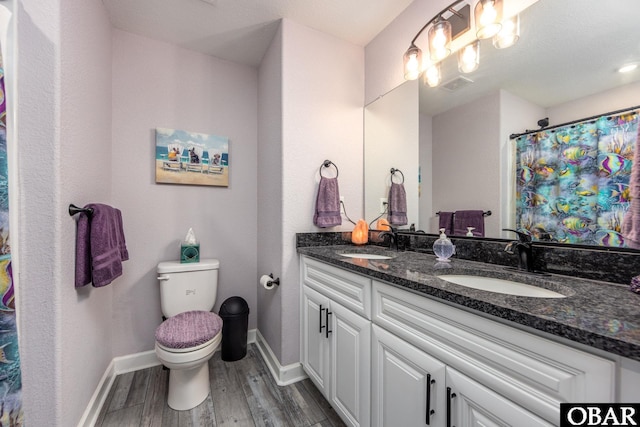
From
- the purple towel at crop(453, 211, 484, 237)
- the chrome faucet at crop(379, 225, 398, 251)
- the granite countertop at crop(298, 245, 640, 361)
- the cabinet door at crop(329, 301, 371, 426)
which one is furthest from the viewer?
the chrome faucet at crop(379, 225, 398, 251)

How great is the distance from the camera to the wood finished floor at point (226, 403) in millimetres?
1337

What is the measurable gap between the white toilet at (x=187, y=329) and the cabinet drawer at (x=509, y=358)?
3.63ft

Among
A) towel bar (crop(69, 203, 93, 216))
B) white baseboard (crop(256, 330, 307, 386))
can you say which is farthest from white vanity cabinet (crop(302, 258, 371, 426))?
towel bar (crop(69, 203, 93, 216))

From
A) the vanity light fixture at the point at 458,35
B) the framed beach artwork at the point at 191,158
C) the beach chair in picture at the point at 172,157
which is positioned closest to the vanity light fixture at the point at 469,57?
the vanity light fixture at the point at 458,35

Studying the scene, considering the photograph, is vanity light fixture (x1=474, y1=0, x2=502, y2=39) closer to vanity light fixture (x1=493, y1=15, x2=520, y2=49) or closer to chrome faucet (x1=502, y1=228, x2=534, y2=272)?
vanity light fixture (x1=493, y1=15, x2=520, y2=49)

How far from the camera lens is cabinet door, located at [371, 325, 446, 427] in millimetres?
790

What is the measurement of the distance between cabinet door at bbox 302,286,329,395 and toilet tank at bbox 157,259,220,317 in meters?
0.72

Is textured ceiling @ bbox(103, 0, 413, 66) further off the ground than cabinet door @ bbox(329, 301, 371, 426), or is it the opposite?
textured ceiling @ bbox(103, 0, 413, 66)

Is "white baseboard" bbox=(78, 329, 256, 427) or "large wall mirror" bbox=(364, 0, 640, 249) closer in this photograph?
"large wall mirror" bbox=(364, 0, 640, 249)

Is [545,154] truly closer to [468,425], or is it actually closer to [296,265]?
[468,425]

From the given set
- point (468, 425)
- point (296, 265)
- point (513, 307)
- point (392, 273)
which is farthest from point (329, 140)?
point (468, 425)

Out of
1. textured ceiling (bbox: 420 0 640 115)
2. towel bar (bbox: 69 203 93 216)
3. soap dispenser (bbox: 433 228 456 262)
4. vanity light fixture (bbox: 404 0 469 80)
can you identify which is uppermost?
vanity light fixture (bbox: 404 0 469 80)

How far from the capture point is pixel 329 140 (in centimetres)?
183

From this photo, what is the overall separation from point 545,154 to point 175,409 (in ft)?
7.37
